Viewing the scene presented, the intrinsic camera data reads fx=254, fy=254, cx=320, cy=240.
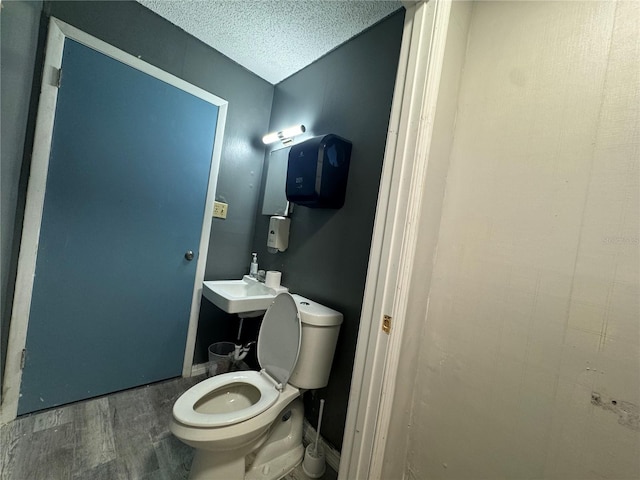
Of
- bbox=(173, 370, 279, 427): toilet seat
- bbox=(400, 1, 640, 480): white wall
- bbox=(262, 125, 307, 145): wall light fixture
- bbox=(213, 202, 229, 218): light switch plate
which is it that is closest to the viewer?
bbox=(400, 1, 640, 480): white wall

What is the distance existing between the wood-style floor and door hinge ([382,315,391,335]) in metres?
0.96

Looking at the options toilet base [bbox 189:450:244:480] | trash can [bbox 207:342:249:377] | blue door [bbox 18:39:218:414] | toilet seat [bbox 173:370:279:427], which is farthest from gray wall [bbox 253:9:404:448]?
blue door [bbox 18:39:218:414]

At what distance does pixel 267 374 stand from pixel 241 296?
1.67 ft

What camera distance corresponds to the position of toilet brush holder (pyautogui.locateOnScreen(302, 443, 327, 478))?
1195 mm

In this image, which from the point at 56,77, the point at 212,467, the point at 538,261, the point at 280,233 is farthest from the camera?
the point at 280,233

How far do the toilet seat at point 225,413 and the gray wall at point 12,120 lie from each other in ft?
3.37

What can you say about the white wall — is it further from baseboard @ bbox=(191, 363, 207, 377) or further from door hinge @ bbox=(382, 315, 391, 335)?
baseboard @ bbox=(191, 363, 207, 377)

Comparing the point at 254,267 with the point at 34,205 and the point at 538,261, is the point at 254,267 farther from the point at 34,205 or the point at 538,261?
the point at 538,261

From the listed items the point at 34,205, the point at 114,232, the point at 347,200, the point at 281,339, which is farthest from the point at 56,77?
the point at 281,339

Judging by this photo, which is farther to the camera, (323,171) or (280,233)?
(280,233)

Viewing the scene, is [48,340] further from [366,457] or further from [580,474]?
[580,474]

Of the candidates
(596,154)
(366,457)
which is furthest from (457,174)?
(366,457)

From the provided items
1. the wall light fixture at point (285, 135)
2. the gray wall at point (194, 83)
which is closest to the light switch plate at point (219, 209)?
the gray wall at point (194, 83)

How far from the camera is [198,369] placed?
1.87 m
